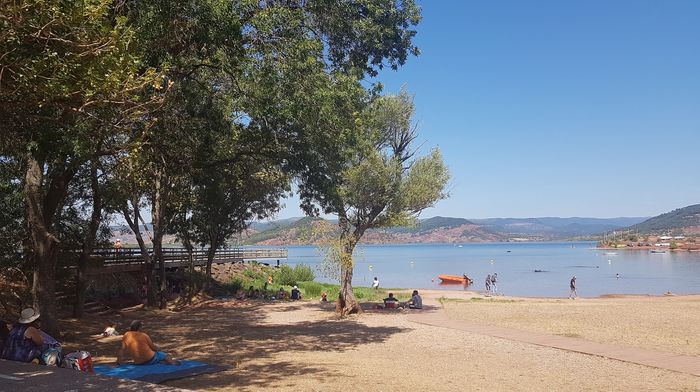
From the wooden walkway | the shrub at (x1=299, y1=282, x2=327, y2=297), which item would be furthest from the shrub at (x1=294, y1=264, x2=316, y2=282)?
the wooden walkway

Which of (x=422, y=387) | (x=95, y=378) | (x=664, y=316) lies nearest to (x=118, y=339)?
(x=95, y=378)

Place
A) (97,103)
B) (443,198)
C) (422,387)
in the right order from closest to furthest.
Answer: (97,103) < (422,387) < (443,198)

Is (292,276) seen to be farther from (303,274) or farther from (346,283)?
(346,283)

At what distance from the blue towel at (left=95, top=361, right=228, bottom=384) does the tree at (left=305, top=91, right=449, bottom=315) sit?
11427 millimetres

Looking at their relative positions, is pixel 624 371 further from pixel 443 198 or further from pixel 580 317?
pixel 443 198

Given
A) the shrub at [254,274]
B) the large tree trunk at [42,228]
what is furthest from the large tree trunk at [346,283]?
the shrub at [254,274]

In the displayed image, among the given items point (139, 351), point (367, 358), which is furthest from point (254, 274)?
point (139, 351)

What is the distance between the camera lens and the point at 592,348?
45.5 feet

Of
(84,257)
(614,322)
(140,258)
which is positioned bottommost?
(614,322)

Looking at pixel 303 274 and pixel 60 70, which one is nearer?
pixel 60 70

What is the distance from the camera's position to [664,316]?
71.8 feet

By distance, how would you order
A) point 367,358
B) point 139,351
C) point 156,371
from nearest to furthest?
point 156,371 < point 139,351 < point 367,358

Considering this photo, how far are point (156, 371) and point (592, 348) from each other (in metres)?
10.5

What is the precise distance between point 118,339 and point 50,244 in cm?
311
